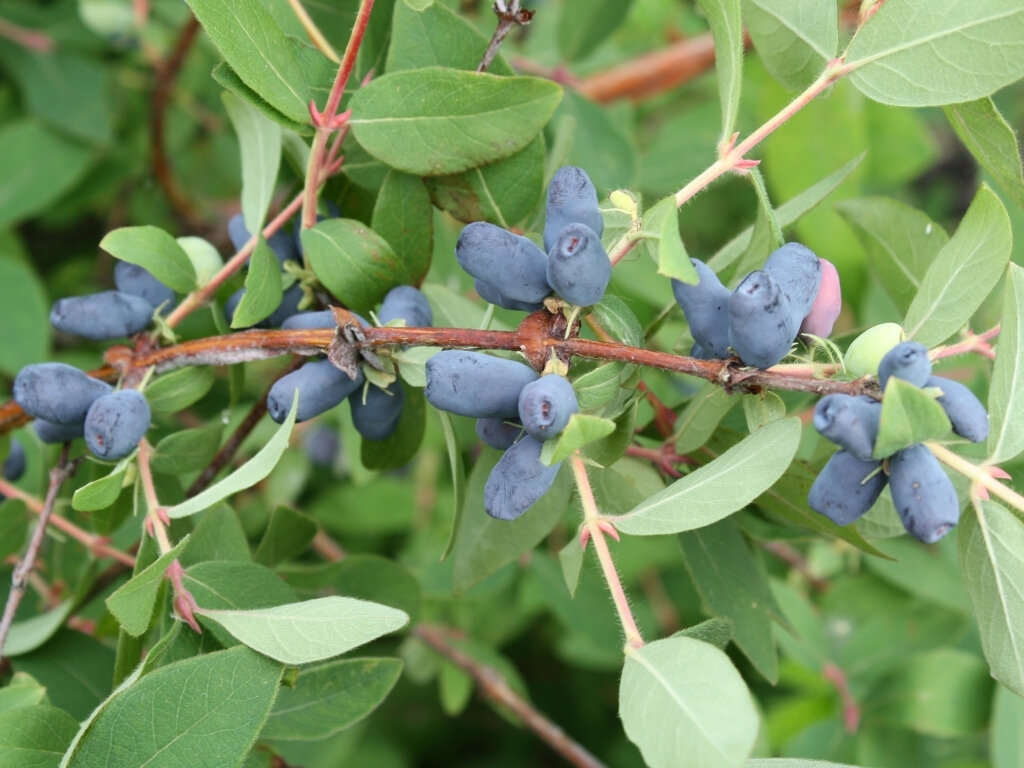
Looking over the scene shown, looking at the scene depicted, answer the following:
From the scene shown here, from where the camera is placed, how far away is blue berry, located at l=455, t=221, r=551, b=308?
107 centimetres

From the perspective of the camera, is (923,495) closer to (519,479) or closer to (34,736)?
(519,479)

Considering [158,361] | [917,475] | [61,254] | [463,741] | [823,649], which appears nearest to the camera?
[917,475]

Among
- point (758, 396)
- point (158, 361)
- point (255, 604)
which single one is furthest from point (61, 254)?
point (758, 396)

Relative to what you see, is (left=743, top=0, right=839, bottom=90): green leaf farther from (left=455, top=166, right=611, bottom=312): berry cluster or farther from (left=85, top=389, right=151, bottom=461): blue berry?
(left=85, top=389, right=151, bottom=461): blue berry

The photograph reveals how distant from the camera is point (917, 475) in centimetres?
95

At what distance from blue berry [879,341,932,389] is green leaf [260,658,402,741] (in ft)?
2.38

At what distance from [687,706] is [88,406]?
82 cm

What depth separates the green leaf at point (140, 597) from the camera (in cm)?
106

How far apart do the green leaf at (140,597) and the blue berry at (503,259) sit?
1.38 ft

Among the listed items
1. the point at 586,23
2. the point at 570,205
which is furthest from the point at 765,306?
the point at 586,23

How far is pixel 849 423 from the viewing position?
93 cm

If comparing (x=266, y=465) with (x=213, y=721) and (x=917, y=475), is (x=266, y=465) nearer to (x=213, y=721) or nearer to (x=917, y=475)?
(x=213, y=721)

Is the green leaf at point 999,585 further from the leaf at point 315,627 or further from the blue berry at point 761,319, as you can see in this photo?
the leaf at point 315,627

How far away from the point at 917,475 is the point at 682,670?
29 centimetres
